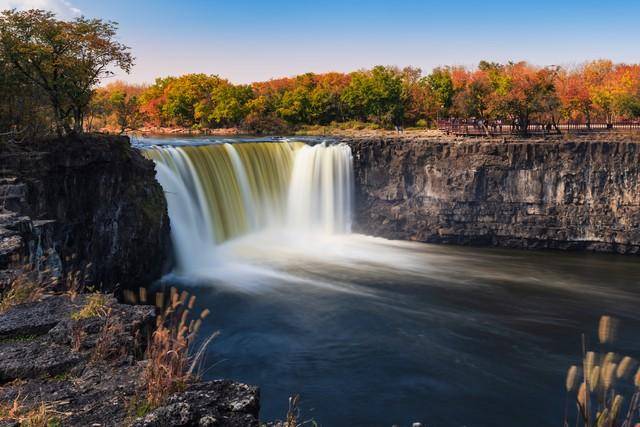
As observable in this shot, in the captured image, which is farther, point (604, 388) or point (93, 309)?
point (93, 309)

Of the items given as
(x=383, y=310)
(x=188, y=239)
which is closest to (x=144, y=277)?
(x=188, y=239)

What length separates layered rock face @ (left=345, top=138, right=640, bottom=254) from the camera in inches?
1222

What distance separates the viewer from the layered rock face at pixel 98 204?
18750mm

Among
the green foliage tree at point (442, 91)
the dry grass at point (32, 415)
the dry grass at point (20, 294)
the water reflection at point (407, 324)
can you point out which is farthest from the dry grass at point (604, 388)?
the green foliage tree at point (442, 91)

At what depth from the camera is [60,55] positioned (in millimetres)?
22891

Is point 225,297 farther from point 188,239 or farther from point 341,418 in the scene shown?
point 341,418

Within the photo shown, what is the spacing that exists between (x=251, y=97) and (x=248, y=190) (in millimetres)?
37813

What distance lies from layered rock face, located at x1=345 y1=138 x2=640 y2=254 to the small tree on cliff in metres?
16.9

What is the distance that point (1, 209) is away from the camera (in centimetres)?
1278

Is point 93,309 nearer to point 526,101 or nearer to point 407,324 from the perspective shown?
point 407,324

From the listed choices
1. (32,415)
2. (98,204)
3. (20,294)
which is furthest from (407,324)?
(32,415)

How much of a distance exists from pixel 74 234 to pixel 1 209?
25.5ft

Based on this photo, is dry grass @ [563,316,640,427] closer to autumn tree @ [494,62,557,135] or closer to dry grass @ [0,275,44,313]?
dry grass @ [0,275,44,313]

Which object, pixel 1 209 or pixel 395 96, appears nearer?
pixel 1 209
